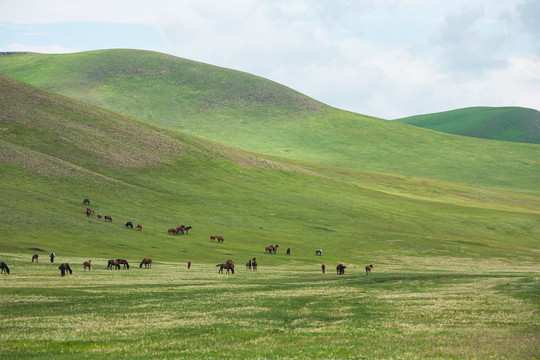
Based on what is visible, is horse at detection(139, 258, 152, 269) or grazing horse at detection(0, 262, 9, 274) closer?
grazing horse at detection(0, 262, 9, 274)

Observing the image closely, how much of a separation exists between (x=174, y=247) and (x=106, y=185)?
35.5m

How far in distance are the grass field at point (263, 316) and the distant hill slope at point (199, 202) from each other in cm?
2316

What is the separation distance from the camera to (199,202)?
106 metres

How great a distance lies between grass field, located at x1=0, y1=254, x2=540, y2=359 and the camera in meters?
20.3

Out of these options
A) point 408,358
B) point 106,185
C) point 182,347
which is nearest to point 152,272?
point 182,347

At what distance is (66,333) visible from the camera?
76.6ft

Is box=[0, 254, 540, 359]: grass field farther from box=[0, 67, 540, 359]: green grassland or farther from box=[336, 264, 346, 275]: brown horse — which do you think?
box=[336, 264, 346, 275]: brown horse

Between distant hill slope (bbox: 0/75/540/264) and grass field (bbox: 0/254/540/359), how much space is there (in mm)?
23161

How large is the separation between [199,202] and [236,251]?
110 ft

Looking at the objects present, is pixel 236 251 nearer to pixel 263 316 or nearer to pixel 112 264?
pixel 112 264

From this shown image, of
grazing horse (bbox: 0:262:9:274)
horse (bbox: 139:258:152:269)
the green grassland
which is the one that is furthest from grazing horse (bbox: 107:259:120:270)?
grazing horse (bbox: 0:262:9:274)

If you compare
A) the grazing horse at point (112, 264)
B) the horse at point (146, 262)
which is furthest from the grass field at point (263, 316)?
the horse at point (146, 262)

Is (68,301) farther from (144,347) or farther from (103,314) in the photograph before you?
(144,347)

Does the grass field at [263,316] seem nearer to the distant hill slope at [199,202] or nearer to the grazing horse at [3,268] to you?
the grazing horse at [3,268]
